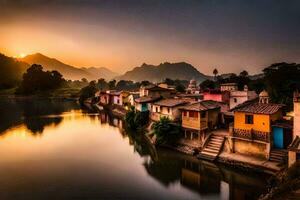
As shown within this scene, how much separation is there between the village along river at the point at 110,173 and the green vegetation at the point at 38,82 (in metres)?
138

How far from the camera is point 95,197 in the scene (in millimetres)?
22688

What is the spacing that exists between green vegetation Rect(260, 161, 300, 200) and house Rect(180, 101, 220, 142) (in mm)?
11848

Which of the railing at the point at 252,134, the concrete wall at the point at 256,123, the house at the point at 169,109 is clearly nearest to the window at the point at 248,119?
the concrete wall at the point at 256,123

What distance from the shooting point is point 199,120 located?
33.1 meters

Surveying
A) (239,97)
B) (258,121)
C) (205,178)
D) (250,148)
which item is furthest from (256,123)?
(239,97)

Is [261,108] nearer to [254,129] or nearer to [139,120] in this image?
[254,129]

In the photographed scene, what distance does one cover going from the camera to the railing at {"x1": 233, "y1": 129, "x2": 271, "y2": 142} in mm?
26644

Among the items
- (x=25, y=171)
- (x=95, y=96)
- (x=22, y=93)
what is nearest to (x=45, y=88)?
(x=22, y=93)

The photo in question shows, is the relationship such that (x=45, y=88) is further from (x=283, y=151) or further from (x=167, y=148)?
(x=283, y=151)

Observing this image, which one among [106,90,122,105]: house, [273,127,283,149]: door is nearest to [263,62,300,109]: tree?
[273,127,283,149]: door

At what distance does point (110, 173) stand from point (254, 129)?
16.7m

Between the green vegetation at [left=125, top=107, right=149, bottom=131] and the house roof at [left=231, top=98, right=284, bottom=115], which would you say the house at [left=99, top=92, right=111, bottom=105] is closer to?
the green vegetation at [left=125, top=107, right=149, bottom=131]

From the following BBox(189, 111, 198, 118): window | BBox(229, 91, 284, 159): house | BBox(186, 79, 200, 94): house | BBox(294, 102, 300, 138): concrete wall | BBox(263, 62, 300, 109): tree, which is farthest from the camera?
BBox(186, 79, 200, 94): house

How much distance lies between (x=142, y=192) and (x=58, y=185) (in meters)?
8.55
